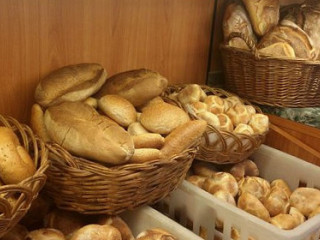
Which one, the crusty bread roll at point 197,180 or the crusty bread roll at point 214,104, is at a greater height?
the crusty bread roll at point 214,104

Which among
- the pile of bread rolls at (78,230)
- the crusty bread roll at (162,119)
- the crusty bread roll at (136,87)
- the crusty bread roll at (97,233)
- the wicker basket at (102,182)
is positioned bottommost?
the pile of bread rolls at (78,230)

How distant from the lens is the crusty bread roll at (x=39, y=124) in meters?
1.01

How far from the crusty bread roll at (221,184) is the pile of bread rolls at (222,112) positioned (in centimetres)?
14

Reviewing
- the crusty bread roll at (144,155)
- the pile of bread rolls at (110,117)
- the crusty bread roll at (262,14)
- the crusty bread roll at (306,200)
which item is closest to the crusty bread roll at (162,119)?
the pile of bread rolls at (110,117)

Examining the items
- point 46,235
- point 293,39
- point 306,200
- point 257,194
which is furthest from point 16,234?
point 293,39

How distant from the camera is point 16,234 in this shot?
929 millimetres

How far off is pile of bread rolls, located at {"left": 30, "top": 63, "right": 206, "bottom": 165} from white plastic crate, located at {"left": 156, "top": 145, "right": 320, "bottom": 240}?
0.71 ft

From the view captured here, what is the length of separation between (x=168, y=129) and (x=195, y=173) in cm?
38

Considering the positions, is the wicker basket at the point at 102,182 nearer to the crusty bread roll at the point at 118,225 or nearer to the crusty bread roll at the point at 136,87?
the crusty bread roll at the point at 118,225

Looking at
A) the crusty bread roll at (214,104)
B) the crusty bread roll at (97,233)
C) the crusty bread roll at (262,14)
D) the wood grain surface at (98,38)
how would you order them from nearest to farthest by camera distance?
the crusty bread roll at (97,233) → the wood grain surface at (98,38) → the crusty bread roll at (214,104) → the crusty bread roll at (262,14)

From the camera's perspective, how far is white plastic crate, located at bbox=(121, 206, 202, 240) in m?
1.02

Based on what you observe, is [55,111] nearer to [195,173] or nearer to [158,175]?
[158,175]

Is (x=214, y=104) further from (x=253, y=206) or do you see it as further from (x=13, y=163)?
(x=13, y=163)

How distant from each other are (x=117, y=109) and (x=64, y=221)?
298 millimetres
